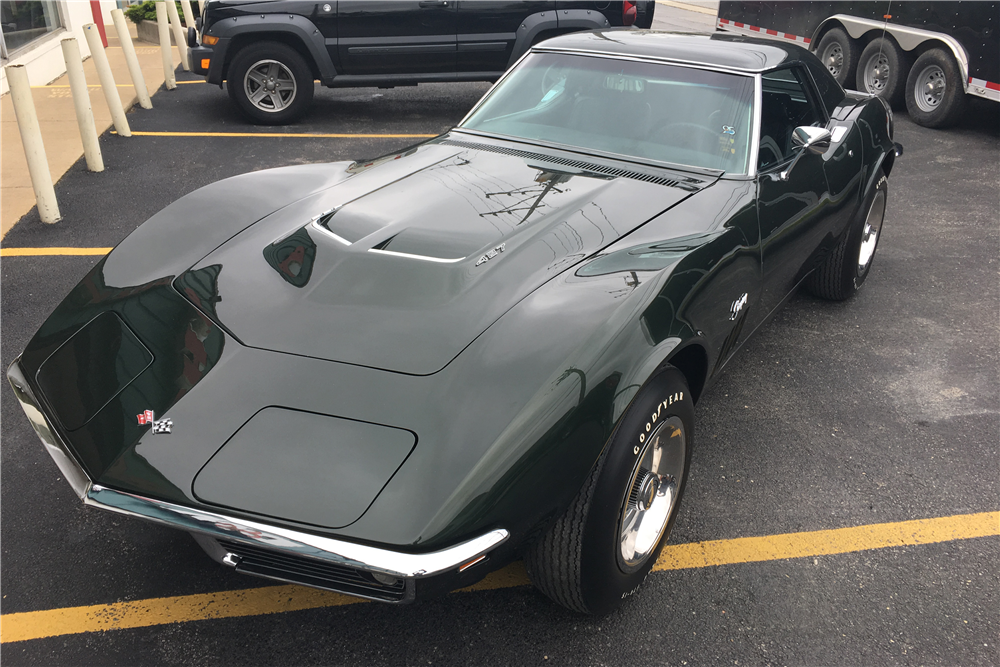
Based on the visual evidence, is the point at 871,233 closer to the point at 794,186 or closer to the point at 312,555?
the point at 794,186

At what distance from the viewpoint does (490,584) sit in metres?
2.59

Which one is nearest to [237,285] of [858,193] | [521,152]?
[521,152]

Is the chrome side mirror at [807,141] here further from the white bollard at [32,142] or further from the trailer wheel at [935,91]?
the trailer wheel at [935,91]

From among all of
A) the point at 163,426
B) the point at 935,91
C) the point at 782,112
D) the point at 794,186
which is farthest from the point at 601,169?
the point at 935,91

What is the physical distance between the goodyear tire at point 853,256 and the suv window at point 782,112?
0.64m

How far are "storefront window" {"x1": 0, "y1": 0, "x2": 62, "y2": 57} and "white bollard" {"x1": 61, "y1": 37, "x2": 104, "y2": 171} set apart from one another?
3.27 meters

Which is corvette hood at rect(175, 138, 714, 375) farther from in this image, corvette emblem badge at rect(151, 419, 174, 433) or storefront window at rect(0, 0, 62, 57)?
storefront window at rect(0, 0, 62, 57)

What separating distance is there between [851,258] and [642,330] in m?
2.65

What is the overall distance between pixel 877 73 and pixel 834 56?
792 millimetres

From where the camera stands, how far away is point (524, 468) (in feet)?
6.30

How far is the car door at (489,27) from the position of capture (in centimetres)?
810

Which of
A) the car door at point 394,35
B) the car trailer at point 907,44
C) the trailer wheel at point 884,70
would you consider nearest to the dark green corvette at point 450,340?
the car door at point 394,35

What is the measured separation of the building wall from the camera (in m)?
8.88

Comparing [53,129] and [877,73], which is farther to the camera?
[877,73]
